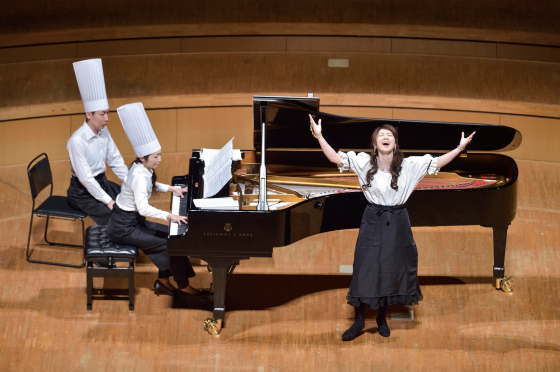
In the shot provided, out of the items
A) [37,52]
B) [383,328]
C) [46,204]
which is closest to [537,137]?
[383,328]

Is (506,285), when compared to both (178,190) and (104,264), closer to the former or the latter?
(178,190)

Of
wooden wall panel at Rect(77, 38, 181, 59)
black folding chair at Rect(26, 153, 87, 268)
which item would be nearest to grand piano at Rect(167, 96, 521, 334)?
black folding chair at Rect(26, 153, 87, 268)

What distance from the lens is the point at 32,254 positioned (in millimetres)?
5254

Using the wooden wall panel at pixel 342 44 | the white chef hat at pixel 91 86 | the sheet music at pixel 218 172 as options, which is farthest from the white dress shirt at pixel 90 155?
the wooden wall panel at pixel 342 44

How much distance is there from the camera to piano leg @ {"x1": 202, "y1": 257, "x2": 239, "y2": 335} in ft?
13.6

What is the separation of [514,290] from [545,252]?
2.10 feet

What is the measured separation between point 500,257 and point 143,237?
2185 mm

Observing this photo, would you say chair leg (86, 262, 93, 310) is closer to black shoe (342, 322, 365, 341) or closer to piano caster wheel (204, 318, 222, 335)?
piano caster wheel (204, 318, 222, 335)

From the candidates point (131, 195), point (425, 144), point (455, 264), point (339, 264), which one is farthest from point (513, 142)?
point (131, 195)

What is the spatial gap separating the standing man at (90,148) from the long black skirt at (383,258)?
1.70 metres

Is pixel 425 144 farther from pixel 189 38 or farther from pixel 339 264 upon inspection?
pixel 189 38

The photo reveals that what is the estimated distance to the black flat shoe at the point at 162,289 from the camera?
475 centimetres

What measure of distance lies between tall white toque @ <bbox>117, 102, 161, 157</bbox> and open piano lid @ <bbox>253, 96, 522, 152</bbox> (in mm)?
625

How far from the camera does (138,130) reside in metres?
4.38
